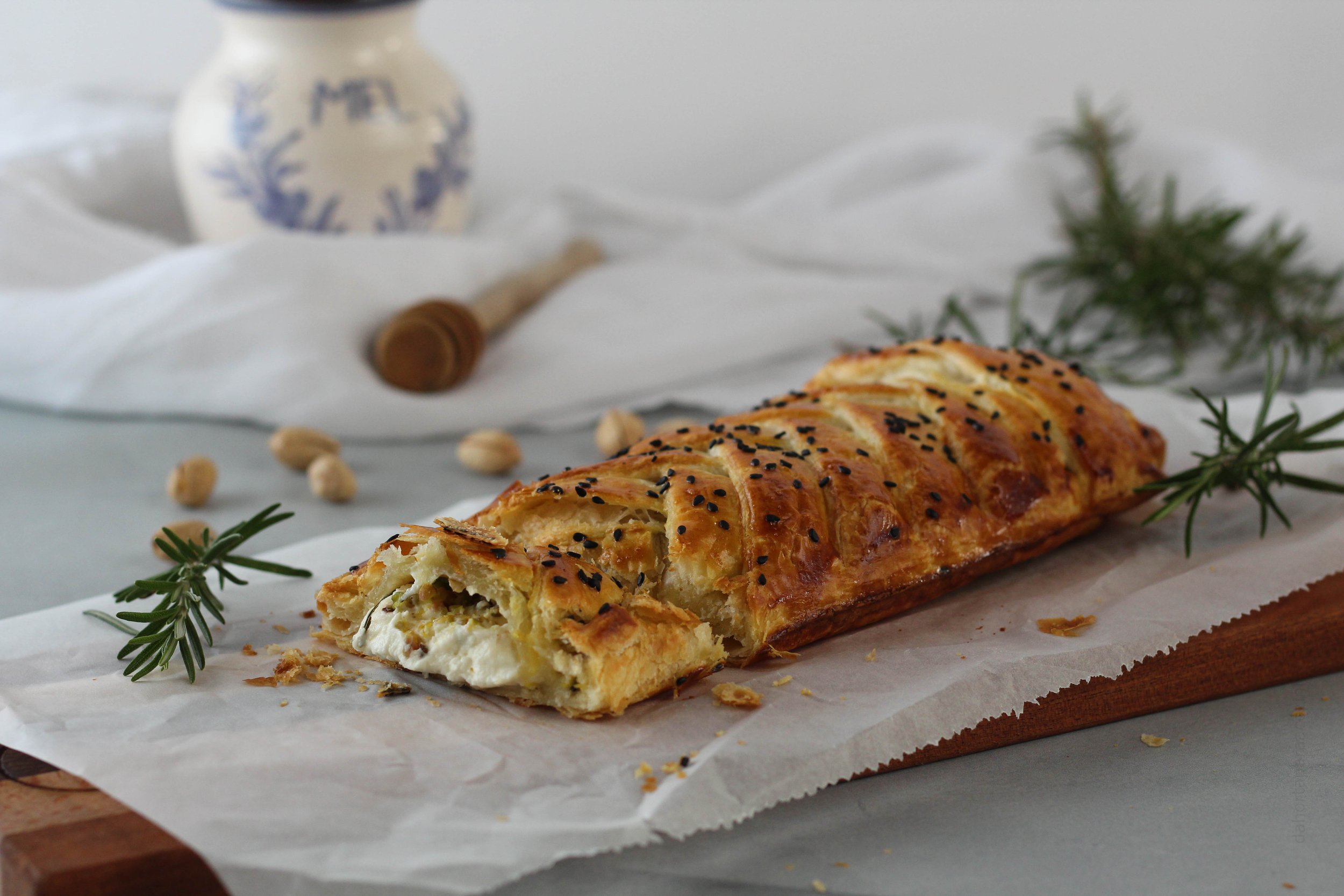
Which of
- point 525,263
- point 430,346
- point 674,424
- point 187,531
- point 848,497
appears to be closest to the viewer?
point 848,497

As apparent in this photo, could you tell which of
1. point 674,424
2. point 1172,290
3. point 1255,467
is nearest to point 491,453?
point 674,424

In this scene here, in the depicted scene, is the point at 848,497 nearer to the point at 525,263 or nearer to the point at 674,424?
the point at 674,424

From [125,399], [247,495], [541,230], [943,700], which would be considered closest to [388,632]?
[943,700]

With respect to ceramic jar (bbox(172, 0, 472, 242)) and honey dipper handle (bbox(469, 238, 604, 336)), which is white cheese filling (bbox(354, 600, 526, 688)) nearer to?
honey dipper handle (bbox(469, 238, 604, 336))

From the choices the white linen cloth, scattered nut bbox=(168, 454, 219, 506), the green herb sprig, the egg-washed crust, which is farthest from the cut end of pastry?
the green herb sprig

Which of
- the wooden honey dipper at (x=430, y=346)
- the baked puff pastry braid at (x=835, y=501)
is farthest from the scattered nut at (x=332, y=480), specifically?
the baked puff pastry braid at (x=835, y=501)

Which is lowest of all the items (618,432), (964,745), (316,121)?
(964,745)

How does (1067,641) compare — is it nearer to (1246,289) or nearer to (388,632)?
(388,632)
